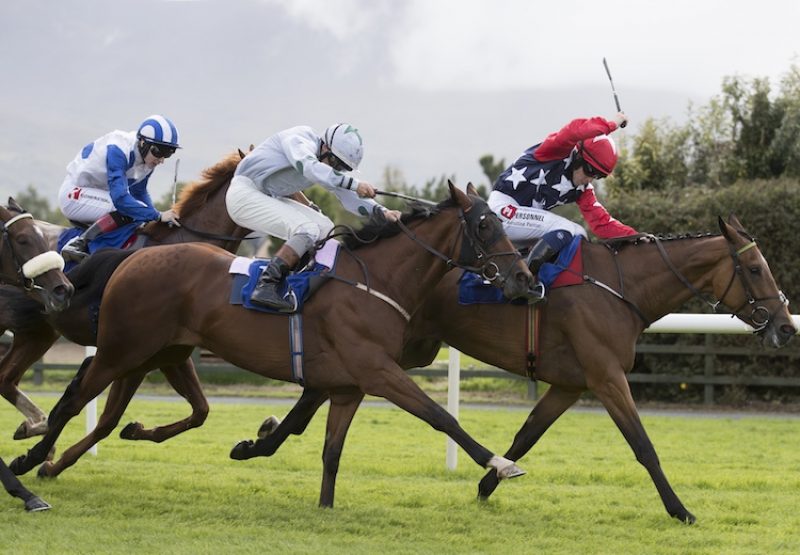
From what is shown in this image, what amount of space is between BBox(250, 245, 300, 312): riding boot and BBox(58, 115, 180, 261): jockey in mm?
1318

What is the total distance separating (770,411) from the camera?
41.0 feet

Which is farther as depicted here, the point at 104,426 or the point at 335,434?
the point at 104,426

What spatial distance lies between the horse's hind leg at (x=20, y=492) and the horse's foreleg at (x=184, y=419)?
120 cm

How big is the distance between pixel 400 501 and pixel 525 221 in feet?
5.77

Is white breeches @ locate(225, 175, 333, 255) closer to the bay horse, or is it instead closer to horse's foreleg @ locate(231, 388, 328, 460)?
the bay horse

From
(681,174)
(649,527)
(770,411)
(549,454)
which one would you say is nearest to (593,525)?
(649,527)

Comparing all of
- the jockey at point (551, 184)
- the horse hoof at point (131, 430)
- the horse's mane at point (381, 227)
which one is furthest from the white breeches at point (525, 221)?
the horse hoof at point (131, 430)

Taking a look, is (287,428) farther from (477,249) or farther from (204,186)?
(204,186)

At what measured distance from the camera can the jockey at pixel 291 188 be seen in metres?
5.56

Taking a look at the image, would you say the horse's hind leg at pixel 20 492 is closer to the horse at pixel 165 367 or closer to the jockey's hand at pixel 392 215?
the horse at pixel 165 367

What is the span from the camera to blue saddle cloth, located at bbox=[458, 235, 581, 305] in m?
6.12

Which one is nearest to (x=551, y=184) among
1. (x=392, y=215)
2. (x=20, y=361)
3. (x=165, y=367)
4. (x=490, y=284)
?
(x=490, y=284)

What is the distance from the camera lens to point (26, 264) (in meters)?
5.45

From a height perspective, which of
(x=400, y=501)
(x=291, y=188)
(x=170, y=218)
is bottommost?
(x=400, y=501)
